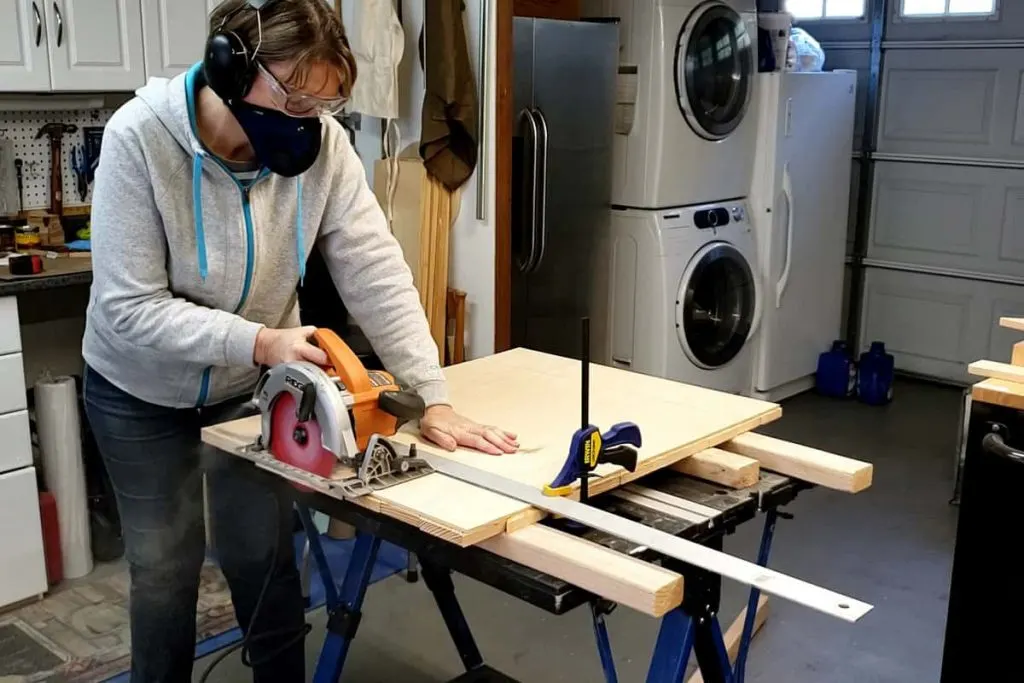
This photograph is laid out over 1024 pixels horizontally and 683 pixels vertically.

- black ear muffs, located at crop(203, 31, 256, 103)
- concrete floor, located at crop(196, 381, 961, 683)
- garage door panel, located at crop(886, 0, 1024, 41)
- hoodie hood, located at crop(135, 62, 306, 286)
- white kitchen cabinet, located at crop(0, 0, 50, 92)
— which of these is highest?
garage door panel, located at crop(886, 0, 1024, 41)

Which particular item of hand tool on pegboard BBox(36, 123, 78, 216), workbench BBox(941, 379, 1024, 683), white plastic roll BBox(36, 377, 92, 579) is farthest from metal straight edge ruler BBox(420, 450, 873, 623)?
hand tool on pegboard BBox(36, 123, 78, 216)

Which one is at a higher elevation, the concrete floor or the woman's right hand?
the woman's right hand

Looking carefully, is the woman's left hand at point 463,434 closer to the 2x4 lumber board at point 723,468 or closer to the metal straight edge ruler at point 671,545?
the metal straight edge ruler at point 671,545

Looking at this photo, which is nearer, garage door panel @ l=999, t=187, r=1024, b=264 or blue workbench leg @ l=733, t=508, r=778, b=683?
blue workbench leg @ l=733, t=508, r=778, b=683

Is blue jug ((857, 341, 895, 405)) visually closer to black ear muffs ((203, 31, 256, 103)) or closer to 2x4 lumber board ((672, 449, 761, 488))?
2x4 lumber board ((672, 449, 761, 488))

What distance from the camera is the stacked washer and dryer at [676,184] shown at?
3.72 meters

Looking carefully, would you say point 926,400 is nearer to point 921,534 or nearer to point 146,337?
point 921,534

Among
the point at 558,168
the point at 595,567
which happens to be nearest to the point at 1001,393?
the point at 595,567

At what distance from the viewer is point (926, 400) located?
183 inches

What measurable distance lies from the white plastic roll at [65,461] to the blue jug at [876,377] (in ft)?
10.4

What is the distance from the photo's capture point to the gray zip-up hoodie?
154cm

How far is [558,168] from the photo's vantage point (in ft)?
11.5

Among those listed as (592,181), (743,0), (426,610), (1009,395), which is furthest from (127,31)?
(1009,395)

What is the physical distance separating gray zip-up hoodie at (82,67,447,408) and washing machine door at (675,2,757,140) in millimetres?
2234
